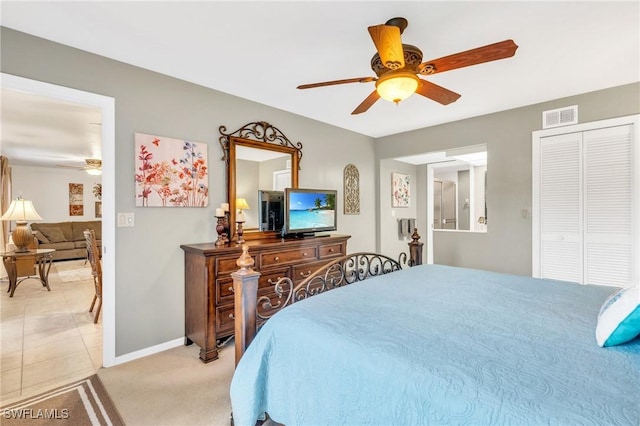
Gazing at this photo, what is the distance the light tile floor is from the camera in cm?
220

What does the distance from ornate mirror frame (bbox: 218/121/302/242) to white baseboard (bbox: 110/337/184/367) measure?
1.04 metres

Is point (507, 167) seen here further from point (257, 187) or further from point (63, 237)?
point (63, 237)

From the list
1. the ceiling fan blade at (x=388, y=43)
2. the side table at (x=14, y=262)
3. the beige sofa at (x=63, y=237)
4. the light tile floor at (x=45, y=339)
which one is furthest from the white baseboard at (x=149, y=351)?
the beige sofa at (x=63, y=237)

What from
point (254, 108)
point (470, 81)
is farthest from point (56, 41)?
point (470, 81)

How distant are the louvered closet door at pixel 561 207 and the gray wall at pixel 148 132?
3.36 m

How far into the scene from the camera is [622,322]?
38.1 inches

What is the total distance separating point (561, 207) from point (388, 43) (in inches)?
116

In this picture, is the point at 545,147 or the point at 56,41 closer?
the point at 56,41

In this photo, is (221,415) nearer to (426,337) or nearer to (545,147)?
(426,337)

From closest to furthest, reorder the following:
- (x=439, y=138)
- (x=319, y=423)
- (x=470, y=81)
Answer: (x=319, y=423) < (x=470, y=81) < (x=439, y=138)

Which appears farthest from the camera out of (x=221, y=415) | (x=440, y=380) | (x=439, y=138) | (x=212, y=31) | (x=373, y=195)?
(x=373, y=195)

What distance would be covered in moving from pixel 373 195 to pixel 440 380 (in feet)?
13.9

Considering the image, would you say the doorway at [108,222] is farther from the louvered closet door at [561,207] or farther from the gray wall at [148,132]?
the louvered closet door at [561,207]

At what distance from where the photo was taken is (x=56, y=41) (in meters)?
2.16
